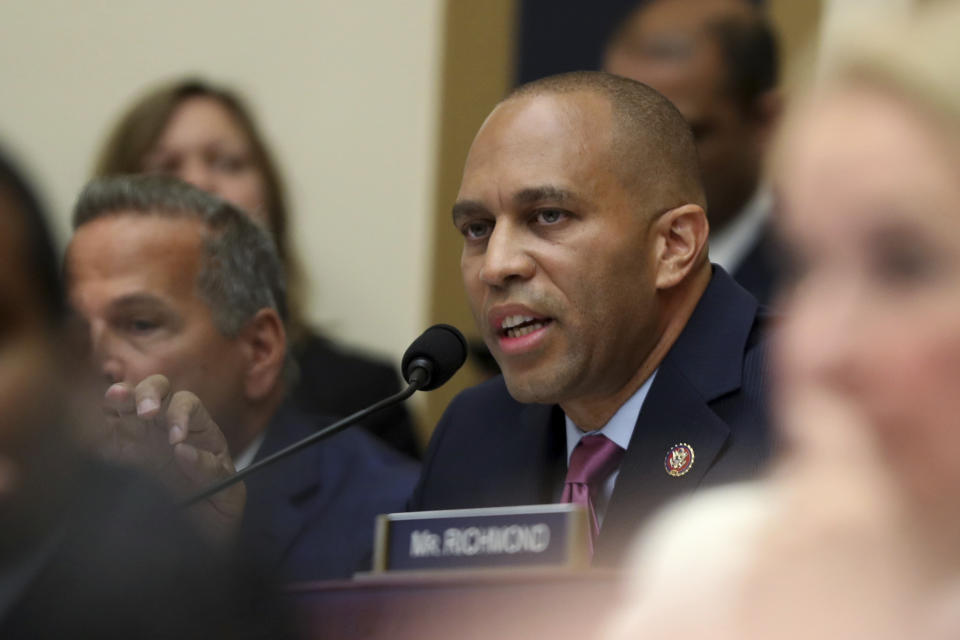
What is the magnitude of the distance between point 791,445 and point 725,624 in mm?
123

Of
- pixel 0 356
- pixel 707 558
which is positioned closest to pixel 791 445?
pixel 707 558

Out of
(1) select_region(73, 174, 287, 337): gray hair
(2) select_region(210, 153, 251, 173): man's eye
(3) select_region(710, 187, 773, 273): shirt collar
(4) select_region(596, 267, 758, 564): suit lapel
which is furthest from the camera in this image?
(2) select_region(210, 153, 251, 173): man's eye

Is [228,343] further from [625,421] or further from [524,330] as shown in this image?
[625,421]

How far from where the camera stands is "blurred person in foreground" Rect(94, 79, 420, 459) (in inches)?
151

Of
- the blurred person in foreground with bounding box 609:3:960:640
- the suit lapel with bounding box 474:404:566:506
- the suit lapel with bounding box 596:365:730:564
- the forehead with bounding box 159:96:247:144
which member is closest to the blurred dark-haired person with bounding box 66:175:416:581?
the suit lapel with bounding box 474:404:566:506

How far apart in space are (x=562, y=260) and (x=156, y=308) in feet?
2.87

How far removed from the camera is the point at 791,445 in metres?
0.94

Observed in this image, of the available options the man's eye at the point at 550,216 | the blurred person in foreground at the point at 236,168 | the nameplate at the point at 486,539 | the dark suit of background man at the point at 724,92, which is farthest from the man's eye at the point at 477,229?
the blurred person in foreground at the point at 236,168

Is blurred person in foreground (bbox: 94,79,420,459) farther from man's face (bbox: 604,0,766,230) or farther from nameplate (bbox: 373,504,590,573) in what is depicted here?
nameplate (bbox: 373,504,590,573)

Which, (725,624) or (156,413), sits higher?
(725,624)

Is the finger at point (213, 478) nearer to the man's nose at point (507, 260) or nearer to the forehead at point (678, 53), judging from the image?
the man's nose at point (507, 260)

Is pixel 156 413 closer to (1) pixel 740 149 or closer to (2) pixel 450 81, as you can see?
Answer: (1) pixel 740 149

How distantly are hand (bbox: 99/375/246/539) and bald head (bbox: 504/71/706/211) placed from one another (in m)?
0.76

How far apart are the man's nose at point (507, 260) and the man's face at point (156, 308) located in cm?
64
